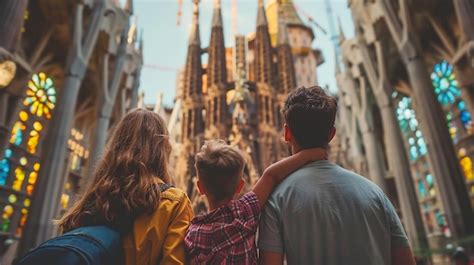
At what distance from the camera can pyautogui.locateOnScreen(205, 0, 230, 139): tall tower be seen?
82.9ft

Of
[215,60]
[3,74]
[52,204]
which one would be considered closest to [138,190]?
[3,74]

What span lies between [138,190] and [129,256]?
11.4 inches

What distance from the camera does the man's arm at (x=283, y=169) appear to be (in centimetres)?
160

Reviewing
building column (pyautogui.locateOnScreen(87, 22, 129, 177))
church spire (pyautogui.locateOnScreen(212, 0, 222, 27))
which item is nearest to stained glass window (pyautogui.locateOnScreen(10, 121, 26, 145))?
building column (pyautogui.locateOnScreen(87, 22, 129, 177))

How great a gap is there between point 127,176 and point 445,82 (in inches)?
756

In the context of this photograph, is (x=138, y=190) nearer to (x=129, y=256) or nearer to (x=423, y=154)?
(x=129, y=256)

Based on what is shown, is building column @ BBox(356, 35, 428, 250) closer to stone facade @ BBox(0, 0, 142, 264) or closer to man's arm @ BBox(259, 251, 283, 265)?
stone facade @ BBox(0, 0, 142, 264)

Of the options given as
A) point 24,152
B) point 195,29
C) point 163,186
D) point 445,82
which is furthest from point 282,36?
point 163,186

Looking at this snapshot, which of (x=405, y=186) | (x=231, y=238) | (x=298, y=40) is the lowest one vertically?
(x=231, y=238)

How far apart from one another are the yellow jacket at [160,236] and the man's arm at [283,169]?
41 centimetres

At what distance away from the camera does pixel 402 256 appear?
4.91 feet

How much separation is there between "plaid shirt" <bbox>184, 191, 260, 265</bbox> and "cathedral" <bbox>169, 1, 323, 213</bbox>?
19089mm

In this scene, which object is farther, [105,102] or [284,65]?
[284,65]

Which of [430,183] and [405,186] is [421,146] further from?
[405,186]
